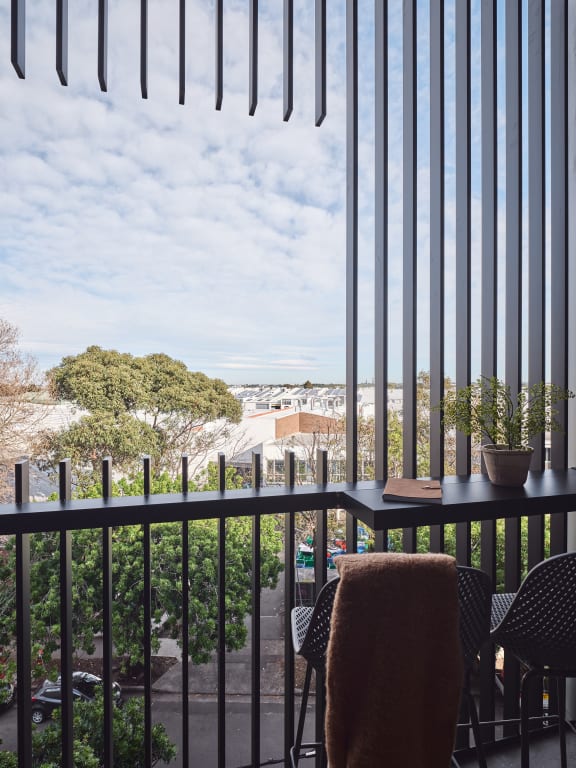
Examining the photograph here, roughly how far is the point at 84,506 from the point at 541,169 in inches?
85.2

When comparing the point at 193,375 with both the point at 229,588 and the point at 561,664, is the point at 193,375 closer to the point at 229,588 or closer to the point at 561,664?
the point at 229,588

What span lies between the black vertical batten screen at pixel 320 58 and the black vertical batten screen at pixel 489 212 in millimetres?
675

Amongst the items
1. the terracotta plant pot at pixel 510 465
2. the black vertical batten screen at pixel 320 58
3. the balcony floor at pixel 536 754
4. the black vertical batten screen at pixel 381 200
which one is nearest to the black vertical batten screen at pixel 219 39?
the black vertical batten screen at pixel 320 58

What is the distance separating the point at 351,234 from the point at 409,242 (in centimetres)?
24

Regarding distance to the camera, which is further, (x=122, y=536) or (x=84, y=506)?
(x=122, y=536)

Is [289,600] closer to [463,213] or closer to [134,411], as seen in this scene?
[463,213]

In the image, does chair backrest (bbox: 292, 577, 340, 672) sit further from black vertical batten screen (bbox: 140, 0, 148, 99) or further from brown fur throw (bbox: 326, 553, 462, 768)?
black vertical batten screen (bbox: 140, 0, 148, 99)

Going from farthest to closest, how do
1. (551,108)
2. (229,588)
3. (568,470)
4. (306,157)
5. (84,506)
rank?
(306,157) → (229,588) → (551,108) → (568,470) → (84,506)

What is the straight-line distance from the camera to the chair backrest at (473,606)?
1.14m

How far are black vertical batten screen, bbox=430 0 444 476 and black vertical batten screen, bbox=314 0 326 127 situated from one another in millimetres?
443

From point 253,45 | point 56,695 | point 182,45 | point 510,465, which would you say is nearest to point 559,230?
point 510,465

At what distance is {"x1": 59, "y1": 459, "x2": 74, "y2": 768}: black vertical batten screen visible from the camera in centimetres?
143

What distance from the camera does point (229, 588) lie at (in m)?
7.76

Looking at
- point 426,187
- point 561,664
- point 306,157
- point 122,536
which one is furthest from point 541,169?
point 306,157
